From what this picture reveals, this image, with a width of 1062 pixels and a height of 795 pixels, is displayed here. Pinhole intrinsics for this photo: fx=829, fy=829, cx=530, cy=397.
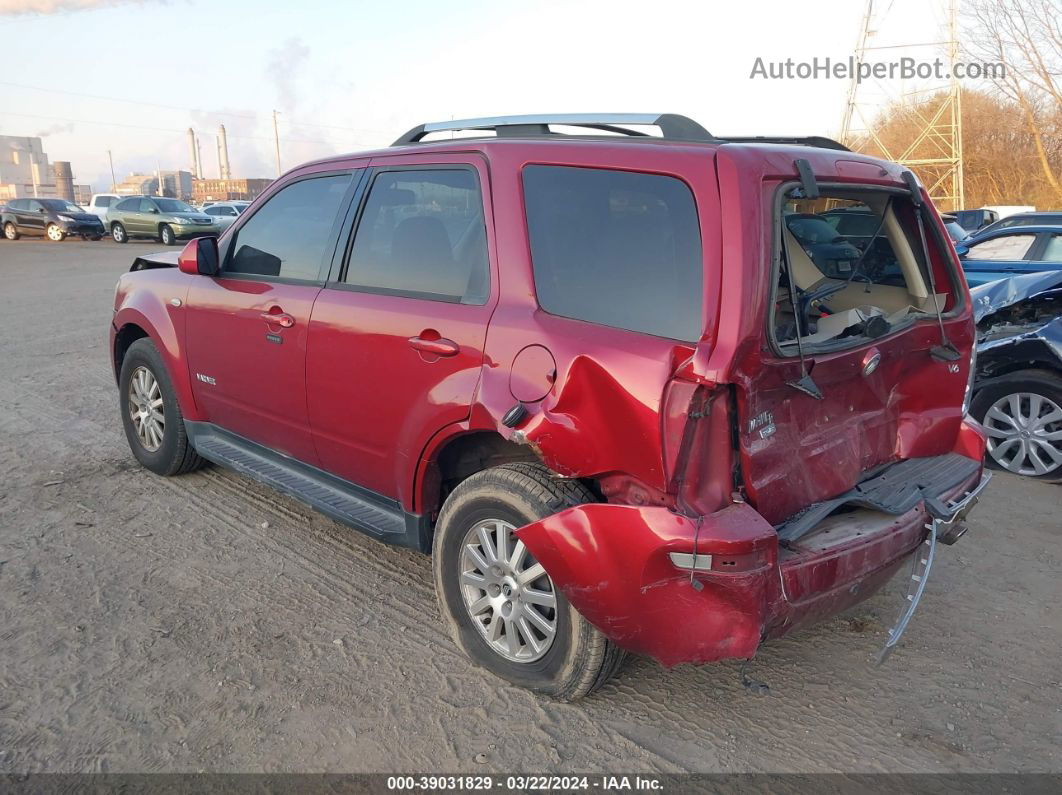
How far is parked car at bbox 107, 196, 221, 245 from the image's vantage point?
26547 mm

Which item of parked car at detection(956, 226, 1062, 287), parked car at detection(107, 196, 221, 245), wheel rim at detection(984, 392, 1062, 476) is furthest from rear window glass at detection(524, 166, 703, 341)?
parked car at detection(107, 196, 221, 245)

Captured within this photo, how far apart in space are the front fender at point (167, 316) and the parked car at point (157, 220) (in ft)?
73.4

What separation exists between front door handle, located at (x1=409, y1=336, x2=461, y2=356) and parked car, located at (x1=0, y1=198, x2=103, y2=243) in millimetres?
→ 30488

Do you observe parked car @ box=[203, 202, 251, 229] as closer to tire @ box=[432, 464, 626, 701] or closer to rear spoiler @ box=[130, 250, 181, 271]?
rear spoiler @ box=[130, 250, 181, 271]

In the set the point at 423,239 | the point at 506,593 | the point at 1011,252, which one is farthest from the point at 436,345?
the point at 1011,252

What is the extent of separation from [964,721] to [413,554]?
8.27 ft

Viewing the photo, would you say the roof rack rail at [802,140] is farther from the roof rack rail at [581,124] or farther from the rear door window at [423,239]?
Result: the rear door window at [423,239]

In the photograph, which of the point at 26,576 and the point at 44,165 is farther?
the point at 44,165

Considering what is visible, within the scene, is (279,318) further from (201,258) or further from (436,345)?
(436,345)

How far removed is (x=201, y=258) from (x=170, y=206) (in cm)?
2595

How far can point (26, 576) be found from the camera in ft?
12.7

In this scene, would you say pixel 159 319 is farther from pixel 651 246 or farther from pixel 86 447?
pixel 651 246

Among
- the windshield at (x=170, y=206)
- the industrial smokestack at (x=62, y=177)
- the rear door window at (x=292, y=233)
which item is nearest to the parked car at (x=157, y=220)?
the windshield at (x=170, y=206)

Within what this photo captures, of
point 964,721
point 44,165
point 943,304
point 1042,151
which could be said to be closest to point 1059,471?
point 943,304
